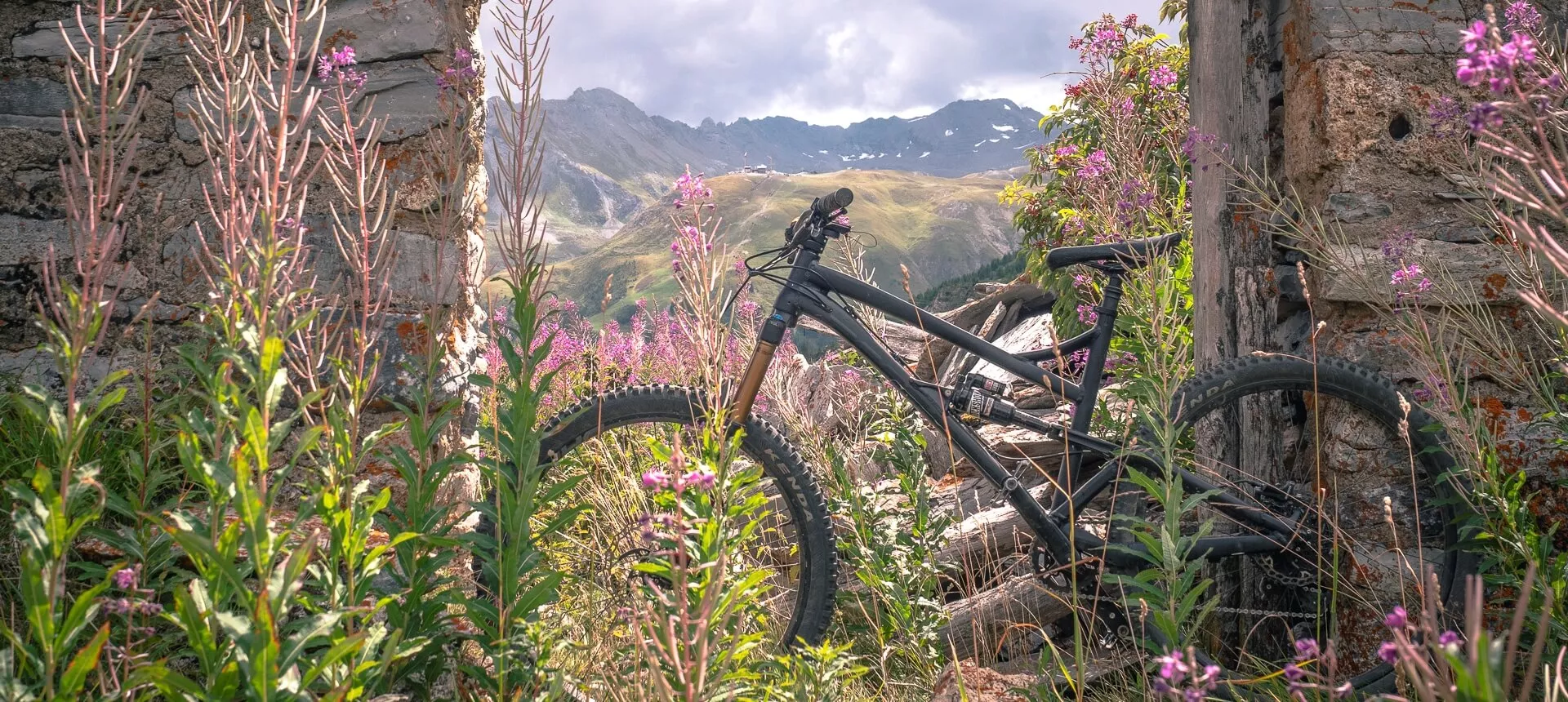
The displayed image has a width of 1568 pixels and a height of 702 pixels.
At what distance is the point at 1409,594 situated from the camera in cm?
253

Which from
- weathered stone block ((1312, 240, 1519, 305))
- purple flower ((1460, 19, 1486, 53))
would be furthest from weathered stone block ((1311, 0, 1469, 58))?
purple flower ((1460, 19, 1486, 53))

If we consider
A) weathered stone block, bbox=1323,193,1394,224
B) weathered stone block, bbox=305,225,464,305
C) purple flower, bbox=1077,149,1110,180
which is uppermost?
purple flower, bbox=1077,149,1110,180

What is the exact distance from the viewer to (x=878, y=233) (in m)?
172

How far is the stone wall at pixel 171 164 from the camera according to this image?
8.17ft

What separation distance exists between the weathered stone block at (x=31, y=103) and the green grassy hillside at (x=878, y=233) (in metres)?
115

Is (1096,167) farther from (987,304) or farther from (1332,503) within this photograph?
(987,304)

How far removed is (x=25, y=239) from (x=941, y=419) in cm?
265

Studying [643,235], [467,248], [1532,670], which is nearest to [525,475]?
[1532,670]

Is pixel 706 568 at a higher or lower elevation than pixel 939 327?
lower

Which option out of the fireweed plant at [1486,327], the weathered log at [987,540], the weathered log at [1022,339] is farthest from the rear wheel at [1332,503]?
the weathered log at [1022,339]

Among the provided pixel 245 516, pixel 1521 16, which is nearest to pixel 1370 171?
pixel 1521 16

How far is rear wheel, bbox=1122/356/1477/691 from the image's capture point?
8.33ft

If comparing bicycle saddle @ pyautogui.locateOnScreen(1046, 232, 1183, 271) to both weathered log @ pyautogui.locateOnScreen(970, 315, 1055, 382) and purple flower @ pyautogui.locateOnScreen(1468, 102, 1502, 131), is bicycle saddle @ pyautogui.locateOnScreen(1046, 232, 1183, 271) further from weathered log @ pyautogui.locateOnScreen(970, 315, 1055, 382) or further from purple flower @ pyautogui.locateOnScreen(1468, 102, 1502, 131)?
weathered log @ pyautogui.locateOnScreen(970, 315, 1055, 382)

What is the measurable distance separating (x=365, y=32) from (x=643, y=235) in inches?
5658
